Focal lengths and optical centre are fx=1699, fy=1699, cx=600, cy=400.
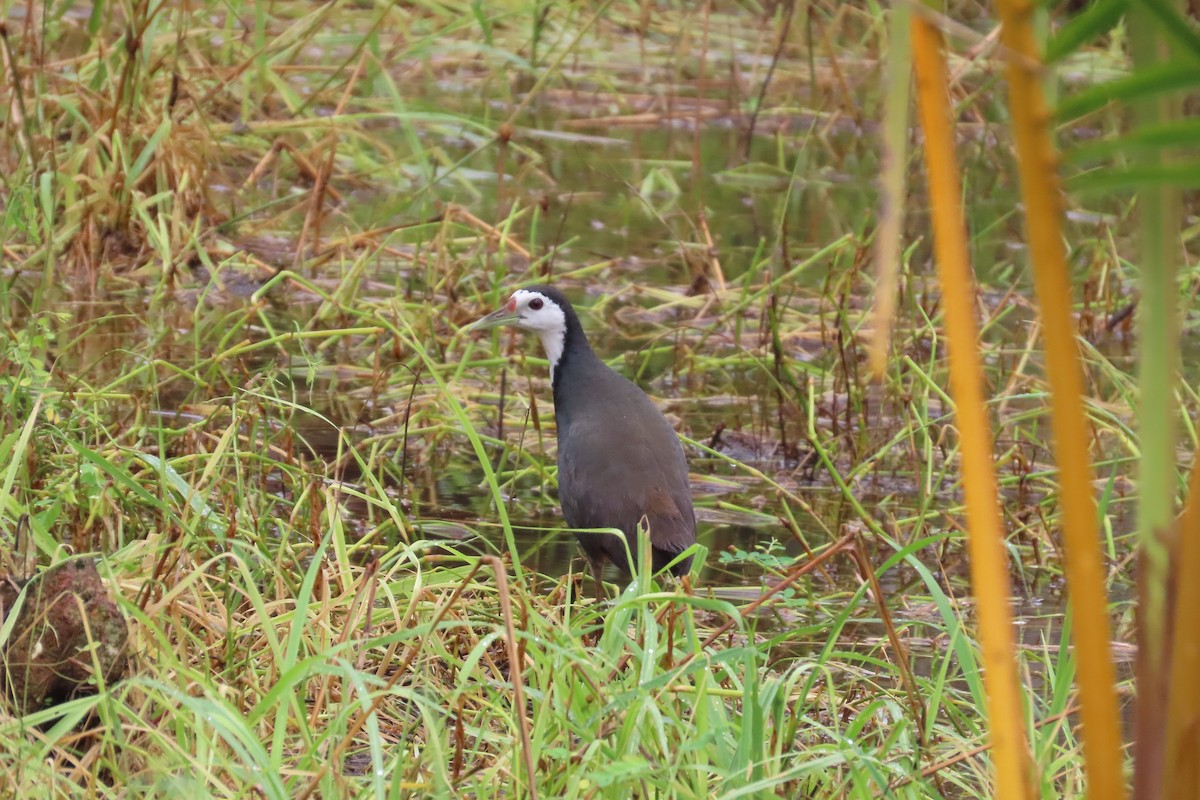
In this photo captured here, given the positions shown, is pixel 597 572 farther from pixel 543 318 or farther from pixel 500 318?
pixel 500 318

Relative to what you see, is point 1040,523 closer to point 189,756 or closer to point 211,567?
point 211,567

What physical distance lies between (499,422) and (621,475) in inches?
40.2

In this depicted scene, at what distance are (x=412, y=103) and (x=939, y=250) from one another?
21.2ft

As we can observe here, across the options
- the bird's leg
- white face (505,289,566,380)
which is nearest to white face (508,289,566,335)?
white face (505,289,566,380)

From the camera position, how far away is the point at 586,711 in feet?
8.14

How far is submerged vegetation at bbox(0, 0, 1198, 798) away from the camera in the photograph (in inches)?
94.4

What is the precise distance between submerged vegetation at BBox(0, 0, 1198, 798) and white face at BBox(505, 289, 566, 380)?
0.25 meters

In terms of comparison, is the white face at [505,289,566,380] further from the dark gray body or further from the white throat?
the dark gray body

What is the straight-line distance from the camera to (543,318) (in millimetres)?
4672

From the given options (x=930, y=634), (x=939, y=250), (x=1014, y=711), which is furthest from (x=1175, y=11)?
(x=930, y=634)

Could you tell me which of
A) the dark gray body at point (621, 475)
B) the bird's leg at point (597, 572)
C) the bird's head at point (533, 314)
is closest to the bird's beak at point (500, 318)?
the bird's head at point (533, 314)

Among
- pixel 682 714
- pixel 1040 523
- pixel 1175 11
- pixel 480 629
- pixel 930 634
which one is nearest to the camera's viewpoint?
pixel 1175 11

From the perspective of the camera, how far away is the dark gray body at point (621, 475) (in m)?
3.79

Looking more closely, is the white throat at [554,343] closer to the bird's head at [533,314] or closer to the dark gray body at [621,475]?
the bird's head at [533,314]
